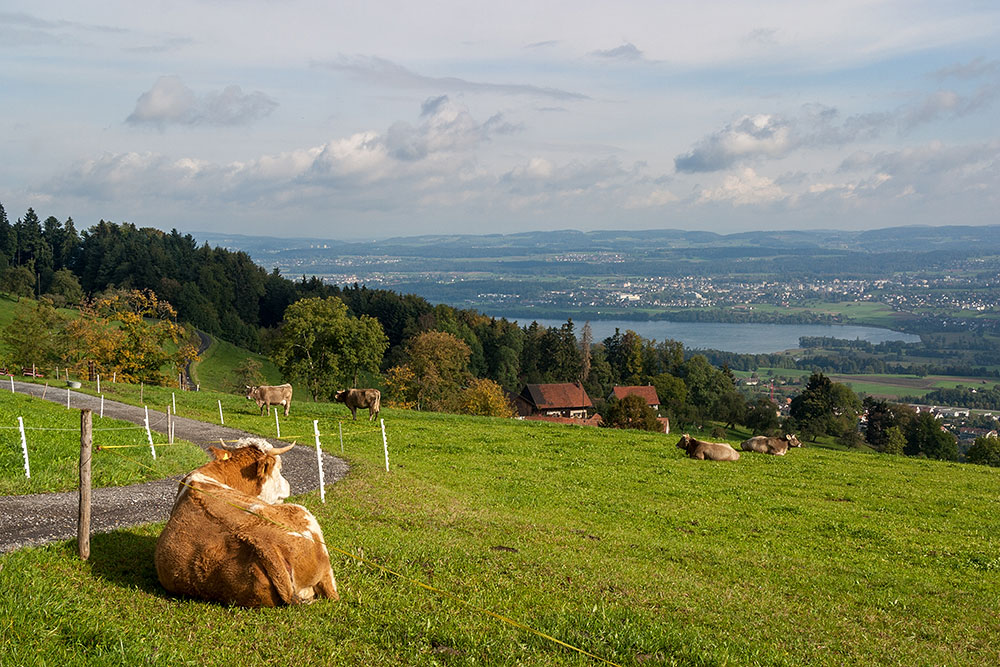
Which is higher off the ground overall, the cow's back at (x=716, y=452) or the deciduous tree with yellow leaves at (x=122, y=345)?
the deciduous tree with yellow leaves at (x=122, y=345)

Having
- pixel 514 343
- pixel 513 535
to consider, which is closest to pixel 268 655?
pixel 513 535

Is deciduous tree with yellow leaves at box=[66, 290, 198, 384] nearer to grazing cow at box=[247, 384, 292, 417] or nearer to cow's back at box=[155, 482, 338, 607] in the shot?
grazing cow at box=[247, 384, 292, 417]

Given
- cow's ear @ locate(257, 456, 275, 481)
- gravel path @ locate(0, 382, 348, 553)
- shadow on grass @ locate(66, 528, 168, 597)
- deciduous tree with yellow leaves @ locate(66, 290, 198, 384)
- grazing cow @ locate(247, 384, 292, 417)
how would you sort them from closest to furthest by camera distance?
1. shadow on grass @ locate(66, 528, 168, 597)
2. gravel path @ locate(0, 382, 348, 553)
3. cow's ear @ locate(257, 456, 275, 481)
4. grazing cow @ locate(247, 384, 292, 417)
5. deciduous tree with yellow leaves @ locate(66, 290, 198, 384)

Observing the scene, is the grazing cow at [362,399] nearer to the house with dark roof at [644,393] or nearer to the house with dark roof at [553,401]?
the house with dark roof at [553,401]

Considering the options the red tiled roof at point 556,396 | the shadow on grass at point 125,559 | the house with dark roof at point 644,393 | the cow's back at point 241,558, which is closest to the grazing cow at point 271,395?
the shadow on grass at point 125,559

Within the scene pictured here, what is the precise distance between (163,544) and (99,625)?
52.0 inches

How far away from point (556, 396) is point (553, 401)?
1.38 meters

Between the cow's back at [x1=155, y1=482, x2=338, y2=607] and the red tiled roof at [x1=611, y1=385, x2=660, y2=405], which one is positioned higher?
the cow's back at [x1=155, y1=482, x2=338, y2=607]

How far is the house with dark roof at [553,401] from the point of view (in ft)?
330

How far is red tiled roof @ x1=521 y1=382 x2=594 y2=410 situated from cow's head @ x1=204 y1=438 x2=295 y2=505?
89.6 meters

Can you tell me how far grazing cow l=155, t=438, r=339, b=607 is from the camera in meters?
7.84

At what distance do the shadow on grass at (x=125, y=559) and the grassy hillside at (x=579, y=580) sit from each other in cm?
3

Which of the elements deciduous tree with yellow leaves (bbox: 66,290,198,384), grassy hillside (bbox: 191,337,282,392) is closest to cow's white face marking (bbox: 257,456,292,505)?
deciduous tree with yellow leaves (bbox: 66,290,198,384)

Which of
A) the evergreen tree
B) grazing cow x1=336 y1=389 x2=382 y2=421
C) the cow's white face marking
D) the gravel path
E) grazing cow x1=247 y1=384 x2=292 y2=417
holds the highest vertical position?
the evergreen tree
